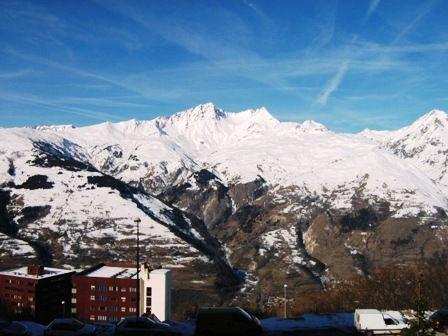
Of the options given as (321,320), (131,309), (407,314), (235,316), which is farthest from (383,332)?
(131,309)

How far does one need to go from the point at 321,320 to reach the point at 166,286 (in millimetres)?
120170

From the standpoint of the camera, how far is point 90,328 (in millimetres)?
34312

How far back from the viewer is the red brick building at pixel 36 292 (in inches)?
5763

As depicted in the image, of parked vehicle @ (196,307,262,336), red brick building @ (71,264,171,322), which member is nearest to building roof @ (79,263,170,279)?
red brick building @ (71,264,171,322)

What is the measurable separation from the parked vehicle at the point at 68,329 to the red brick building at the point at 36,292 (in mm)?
117996

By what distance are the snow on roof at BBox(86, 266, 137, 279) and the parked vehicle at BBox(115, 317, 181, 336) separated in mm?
123668

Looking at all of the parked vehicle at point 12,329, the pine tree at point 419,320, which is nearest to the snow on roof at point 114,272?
the parked vehicle at point 12,329

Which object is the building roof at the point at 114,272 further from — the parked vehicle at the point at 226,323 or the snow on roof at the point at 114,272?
the parked vehicle at the point at 226,323

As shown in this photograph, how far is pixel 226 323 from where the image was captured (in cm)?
3325

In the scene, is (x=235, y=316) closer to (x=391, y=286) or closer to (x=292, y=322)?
(x=292, y=322)

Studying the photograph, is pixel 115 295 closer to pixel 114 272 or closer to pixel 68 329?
pixel 114 272

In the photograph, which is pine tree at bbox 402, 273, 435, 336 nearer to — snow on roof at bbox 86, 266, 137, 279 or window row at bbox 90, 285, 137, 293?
window row at bbox 90, 285, 137, 293

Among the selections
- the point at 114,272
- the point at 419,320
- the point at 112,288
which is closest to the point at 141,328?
the point at 419,320

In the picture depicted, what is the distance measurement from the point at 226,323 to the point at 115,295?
126352 millimetres
